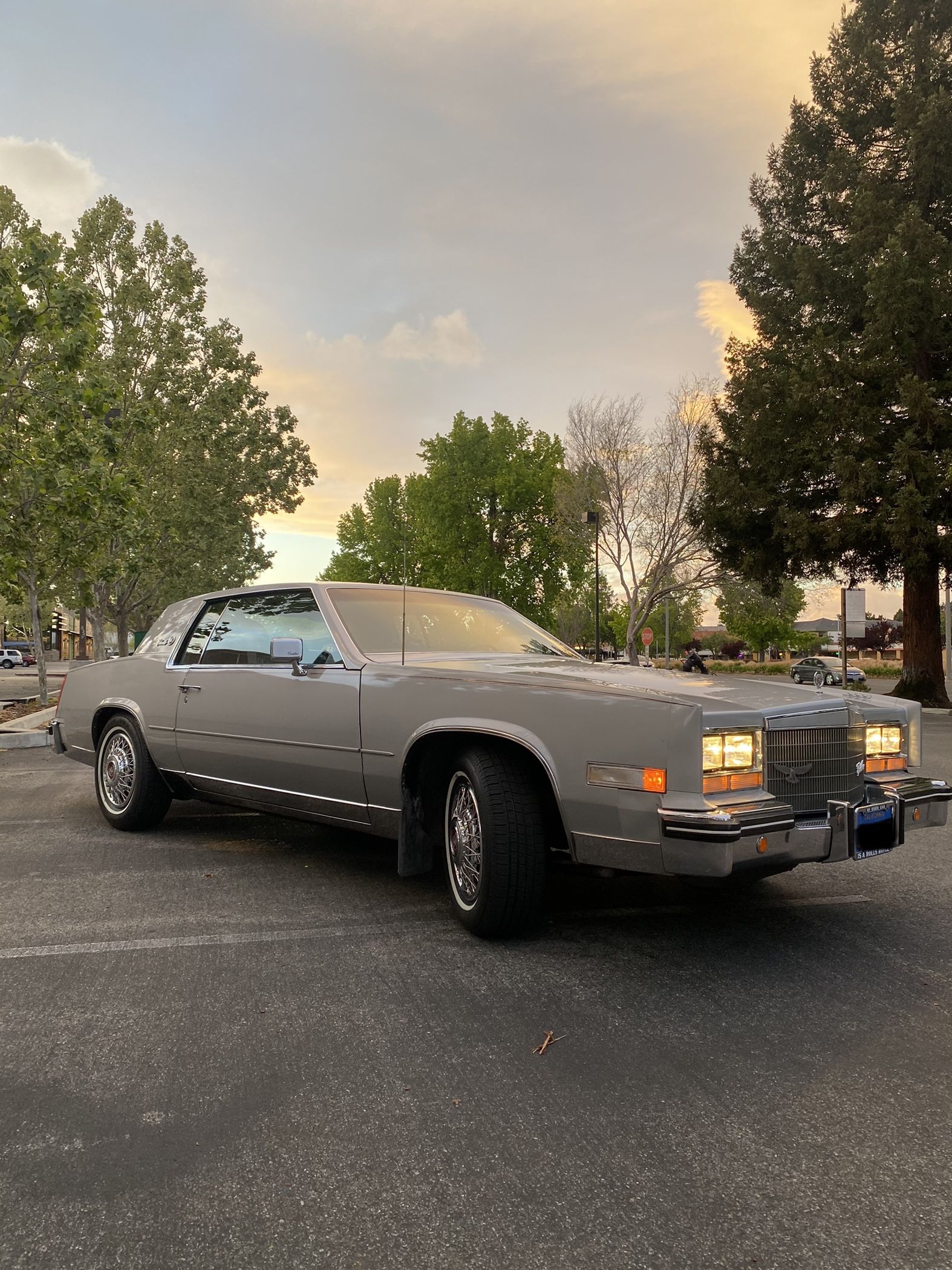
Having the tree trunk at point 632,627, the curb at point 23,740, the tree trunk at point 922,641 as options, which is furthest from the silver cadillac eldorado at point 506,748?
the tree trunk at point 632,627

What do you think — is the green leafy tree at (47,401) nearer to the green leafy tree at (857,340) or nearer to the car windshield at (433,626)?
the car windshield at (433,626)

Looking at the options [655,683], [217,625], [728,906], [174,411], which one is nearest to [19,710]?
[174,411]

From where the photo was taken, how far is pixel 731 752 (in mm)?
3490

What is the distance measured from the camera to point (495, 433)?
52531 mm

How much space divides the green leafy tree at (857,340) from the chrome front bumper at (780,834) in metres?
19.2

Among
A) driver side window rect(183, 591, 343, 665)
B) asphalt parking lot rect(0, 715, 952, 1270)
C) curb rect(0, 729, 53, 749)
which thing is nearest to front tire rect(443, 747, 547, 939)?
asphalt parking lot rect(0, 715, 952, 1270)

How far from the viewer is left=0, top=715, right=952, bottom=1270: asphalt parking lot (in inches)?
79.0

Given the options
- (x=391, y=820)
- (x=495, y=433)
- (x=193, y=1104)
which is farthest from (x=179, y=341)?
(x=495, y=433)

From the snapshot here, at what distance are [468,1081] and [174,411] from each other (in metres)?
25.3

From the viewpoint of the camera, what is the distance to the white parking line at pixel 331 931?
3.89m

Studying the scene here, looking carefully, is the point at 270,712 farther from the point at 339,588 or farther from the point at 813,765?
the point at 813,765

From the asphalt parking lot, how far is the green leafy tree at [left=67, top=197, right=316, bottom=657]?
1924 cm

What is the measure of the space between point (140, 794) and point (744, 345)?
82.1 feet

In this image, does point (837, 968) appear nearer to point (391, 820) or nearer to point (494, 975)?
point (494, 975)
